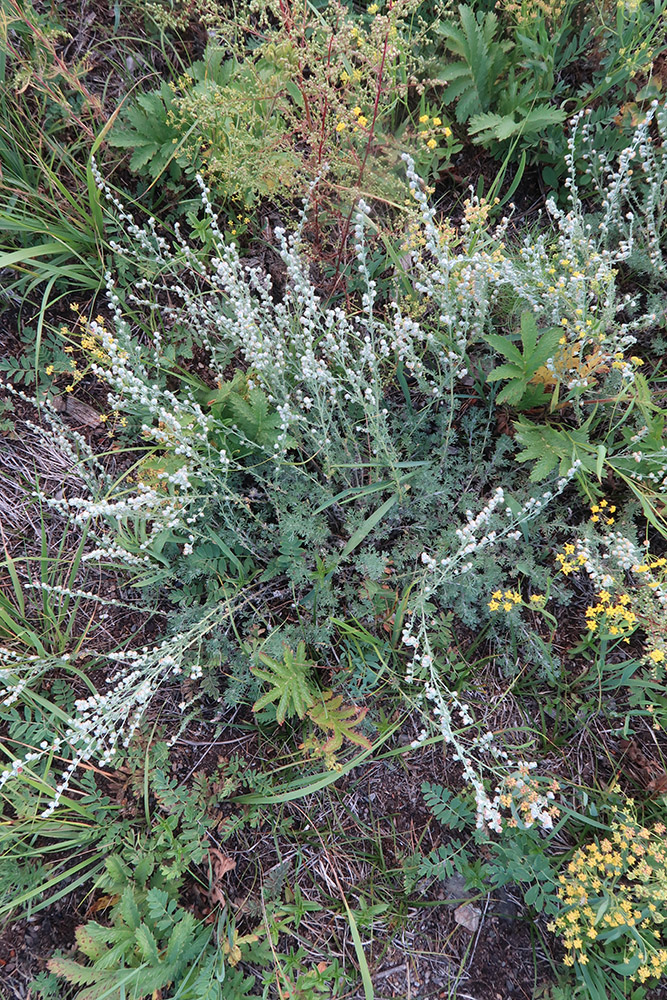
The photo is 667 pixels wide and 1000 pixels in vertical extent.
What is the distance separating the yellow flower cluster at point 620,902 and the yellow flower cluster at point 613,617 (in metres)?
0.84

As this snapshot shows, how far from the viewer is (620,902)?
2508mm

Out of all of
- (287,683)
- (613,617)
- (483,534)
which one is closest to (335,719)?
(287,683)

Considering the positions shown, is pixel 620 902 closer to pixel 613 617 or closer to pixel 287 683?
pixel 613 617

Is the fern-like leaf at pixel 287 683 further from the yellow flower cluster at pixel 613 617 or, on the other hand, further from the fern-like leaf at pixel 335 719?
the yellow flower cluster at pixel 613 617

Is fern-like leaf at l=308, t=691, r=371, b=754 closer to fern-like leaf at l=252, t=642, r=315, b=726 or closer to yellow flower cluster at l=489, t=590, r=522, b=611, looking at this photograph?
fern-like leaf at l=252, t=642, r=315, b=726

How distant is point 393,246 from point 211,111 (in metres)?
1.16

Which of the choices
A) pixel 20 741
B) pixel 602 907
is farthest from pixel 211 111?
pixel 602 907

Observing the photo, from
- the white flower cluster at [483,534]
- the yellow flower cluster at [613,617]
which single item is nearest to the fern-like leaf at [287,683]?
the white flower cluster at [483,534]

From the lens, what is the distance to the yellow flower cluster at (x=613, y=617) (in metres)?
2.47

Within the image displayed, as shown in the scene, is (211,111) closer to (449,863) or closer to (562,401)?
→ (562,401)

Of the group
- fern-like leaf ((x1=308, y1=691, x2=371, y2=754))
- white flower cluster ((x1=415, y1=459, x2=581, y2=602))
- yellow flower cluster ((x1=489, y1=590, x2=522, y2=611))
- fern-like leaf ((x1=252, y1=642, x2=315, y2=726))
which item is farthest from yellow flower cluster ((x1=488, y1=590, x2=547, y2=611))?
fern-like leaf ((x1=252, y1=642, x2=315, y2=726))

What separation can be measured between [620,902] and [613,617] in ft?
4.04

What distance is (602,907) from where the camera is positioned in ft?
8.20

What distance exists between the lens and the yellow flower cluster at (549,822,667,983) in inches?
95.9
